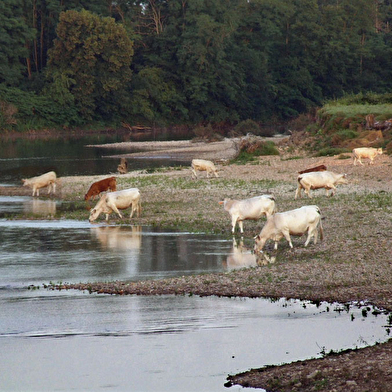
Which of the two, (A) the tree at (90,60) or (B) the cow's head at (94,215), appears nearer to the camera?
(B) the cow's head at (94,215)

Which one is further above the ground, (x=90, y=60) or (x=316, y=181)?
(x=90, y=60)

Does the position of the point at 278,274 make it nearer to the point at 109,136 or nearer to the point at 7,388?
the point at 7,388

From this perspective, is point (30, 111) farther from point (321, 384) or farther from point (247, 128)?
point (321, 384)

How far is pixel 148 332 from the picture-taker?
11852mm

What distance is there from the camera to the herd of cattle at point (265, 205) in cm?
1680

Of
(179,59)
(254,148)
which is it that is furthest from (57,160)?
(179,59)

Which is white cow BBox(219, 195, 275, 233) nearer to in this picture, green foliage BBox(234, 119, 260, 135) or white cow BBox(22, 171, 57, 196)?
white cow BBox(22, 171, 57, 196)

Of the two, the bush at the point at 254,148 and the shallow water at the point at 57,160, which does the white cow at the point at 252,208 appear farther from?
the bush at the point at 254,148

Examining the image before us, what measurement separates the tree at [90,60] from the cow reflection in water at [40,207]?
179ft

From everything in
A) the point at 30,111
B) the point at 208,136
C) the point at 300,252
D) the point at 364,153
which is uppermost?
the point at 30,111

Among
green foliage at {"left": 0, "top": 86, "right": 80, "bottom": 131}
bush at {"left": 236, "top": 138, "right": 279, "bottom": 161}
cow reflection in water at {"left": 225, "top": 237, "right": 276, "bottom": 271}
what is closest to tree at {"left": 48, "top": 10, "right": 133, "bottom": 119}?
green foliage at {"left": 0, "top": 86, "right": 80, "bottom": 131}

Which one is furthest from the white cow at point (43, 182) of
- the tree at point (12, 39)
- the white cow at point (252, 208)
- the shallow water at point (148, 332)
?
the tree at point (12, 39)

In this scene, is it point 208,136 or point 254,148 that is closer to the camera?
point 254,148

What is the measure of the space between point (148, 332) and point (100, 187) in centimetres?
1658
